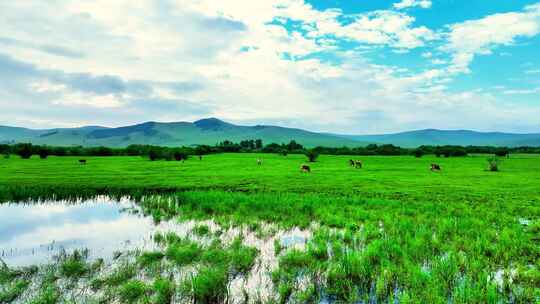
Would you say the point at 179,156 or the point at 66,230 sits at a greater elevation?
the point at 179,156

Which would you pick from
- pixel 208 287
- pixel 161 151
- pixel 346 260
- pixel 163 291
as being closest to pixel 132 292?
pixel 163 291

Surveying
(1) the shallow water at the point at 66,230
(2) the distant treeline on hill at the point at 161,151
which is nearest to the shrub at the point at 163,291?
→ (1) the shallow water at the point at 66,230

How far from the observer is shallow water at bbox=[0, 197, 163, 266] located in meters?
9.36

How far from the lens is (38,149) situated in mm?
76375

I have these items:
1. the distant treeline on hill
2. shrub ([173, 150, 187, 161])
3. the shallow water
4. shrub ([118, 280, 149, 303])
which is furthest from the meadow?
shrub ([173, 150, 187, 161])

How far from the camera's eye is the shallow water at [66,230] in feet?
30.7

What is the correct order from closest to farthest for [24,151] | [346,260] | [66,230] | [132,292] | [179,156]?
[132,292]
[346,260]
[66,230]
[24,151]
[179,156]

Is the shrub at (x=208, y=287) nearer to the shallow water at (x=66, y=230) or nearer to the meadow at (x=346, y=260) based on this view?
the meadow at (x=346, y=260)

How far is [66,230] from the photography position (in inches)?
472

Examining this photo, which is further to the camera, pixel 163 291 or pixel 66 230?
pixel 66 230

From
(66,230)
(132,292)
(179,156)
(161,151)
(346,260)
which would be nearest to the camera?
(132,292)

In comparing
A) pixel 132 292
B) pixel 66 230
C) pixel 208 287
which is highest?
pixel 208 287

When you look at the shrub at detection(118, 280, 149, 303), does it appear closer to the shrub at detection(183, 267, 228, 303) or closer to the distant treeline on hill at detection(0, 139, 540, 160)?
the shrub at detection(183, 267, 228, 303)

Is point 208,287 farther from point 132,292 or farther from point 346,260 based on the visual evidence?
point 346,260
